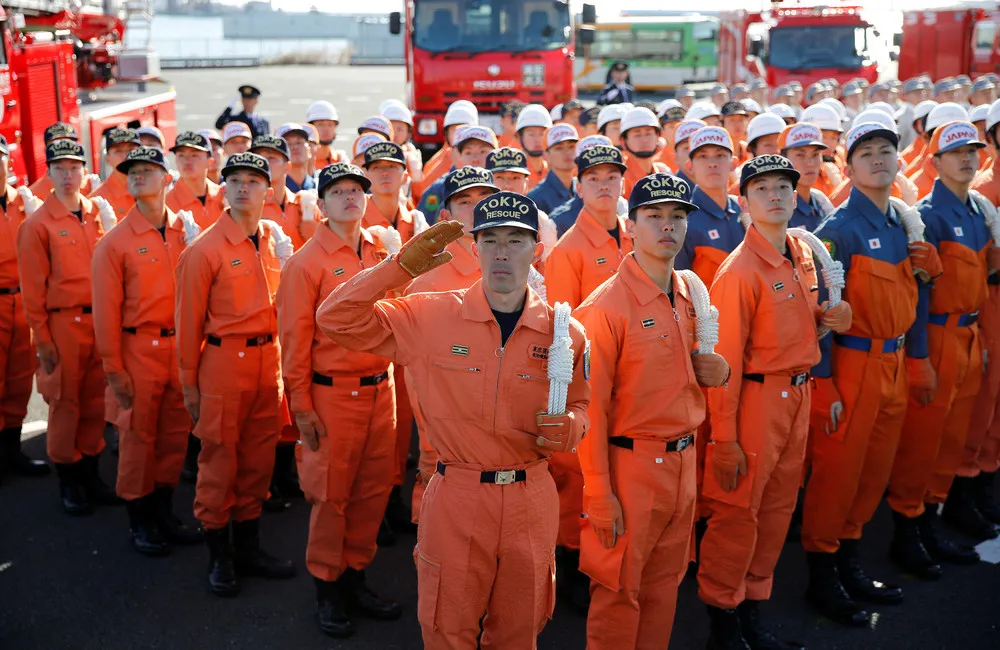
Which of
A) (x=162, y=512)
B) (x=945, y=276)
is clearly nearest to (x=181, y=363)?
(x=162, y=512)

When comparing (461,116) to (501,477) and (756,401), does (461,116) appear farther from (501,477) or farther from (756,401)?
(501,477)

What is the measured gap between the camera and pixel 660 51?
1551 inches

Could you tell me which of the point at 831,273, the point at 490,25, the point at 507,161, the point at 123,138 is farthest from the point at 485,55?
the point at 831,273

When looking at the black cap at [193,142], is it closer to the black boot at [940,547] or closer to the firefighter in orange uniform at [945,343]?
the firefighter in orange uniform at [945,343]

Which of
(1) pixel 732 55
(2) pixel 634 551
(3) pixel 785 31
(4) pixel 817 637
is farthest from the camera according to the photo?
(1) pixel 732 55

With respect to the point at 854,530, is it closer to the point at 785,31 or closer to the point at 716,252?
the point at 716,252

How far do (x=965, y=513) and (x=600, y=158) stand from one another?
131 inches

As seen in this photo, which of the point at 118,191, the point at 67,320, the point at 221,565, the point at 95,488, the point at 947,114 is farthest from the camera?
the point at 118,191

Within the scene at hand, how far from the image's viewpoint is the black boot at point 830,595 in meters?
5.45

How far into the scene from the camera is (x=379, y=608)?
18.1 ft

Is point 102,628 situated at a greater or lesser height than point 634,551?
lesser

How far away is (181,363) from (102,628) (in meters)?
1.46

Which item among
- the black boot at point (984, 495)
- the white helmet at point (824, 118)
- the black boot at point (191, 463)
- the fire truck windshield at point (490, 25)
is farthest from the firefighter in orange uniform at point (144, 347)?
the fire truck windshield at point (490, 25)

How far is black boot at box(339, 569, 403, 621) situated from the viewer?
550cm
